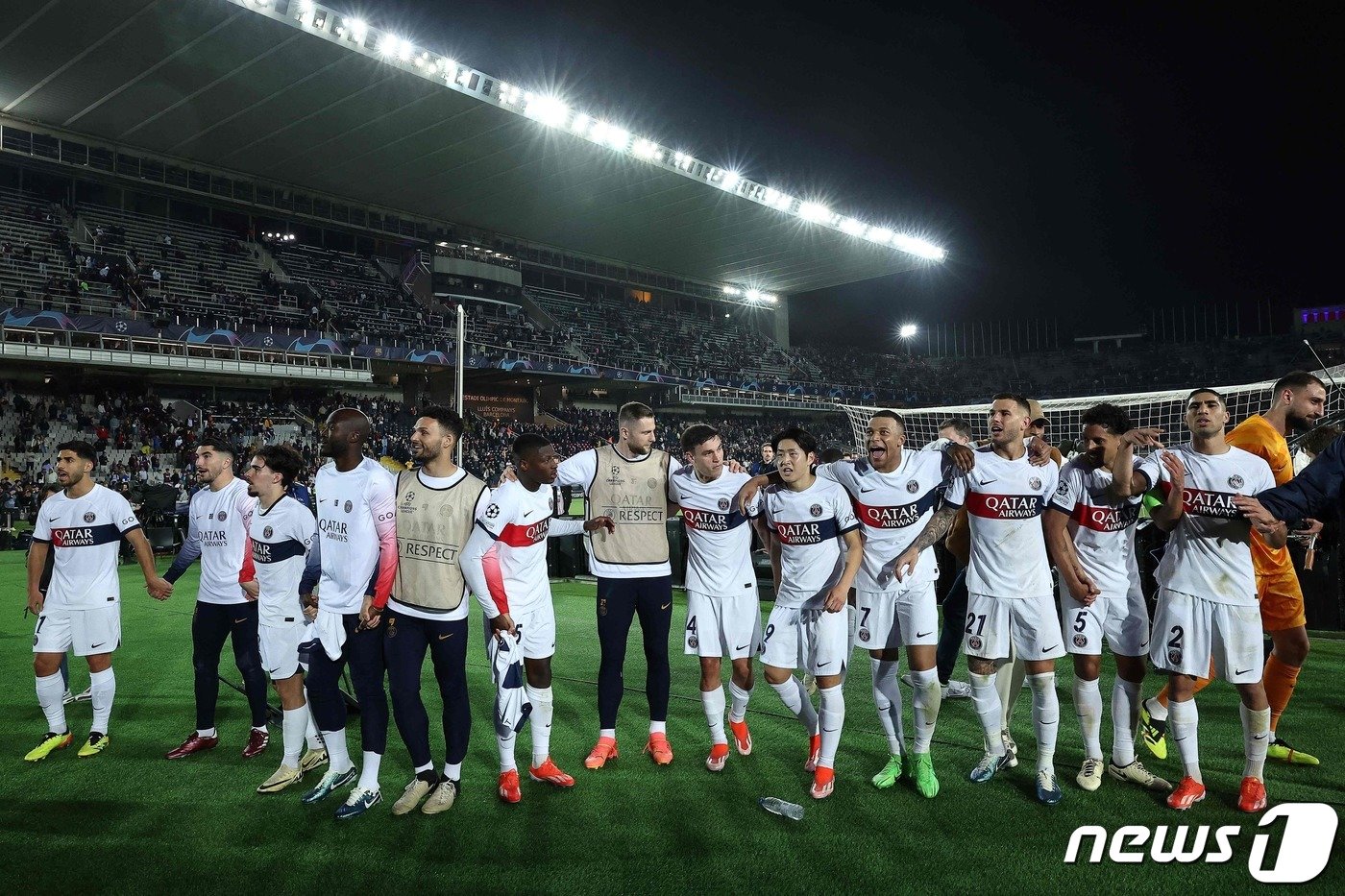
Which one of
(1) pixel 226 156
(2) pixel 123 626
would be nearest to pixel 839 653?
(2) pixel 123 626

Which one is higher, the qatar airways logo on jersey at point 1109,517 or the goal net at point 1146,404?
the goal net at point 1146,404

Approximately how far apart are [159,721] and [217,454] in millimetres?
2241

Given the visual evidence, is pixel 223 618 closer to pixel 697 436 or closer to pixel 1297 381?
pixel 697 436

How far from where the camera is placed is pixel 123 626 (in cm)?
1065

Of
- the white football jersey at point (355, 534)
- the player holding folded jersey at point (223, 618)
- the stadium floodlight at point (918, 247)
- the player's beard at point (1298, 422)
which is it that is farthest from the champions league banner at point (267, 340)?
the player's beard at point (1298, 422)

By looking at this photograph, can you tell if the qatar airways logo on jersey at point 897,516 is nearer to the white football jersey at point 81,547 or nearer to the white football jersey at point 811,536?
the white football jersey at point 811,536

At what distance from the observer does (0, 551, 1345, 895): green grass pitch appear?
375 centimetres

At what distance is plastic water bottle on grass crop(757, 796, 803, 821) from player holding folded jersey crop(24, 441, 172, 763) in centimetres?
436

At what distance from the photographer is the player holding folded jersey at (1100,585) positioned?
4.75 m

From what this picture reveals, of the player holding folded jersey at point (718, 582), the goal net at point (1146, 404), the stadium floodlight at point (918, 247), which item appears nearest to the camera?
the player holding folded jersey at point (718, 582)

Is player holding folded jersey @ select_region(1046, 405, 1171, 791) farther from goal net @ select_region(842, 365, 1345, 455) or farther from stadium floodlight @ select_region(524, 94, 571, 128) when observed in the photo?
stadium floodlight @ select_region(524, 94, 571, 128)

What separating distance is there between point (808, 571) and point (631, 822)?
5.67ft

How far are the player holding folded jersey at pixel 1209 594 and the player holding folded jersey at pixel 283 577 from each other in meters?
4.83

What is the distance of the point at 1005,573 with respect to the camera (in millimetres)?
4816
